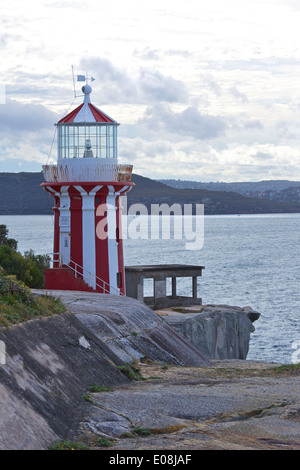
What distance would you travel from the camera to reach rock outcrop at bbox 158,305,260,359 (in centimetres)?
2331

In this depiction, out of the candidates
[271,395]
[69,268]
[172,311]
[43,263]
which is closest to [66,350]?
[271,395]

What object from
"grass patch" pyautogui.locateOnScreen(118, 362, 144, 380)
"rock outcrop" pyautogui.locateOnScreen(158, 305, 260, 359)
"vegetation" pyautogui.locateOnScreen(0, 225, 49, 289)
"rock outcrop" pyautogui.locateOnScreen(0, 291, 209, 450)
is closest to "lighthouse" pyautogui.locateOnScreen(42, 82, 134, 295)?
"rock outcrop" pyautogui.locateOnScreen(158, 305, 260, 359)

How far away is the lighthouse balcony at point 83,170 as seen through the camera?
19.9 m

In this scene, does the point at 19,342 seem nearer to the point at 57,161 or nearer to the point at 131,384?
the point at 131,384

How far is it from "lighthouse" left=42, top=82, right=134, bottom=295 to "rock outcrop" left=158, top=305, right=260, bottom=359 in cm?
374

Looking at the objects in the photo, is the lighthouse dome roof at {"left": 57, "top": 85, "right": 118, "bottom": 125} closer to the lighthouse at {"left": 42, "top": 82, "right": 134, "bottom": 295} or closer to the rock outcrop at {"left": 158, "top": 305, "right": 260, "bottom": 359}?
the lighthouse at {"left": 42, "top": 82, "right": 134, "bottom": 295}

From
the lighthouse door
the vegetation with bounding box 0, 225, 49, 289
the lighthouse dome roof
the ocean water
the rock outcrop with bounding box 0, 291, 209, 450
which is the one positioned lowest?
the ocean water

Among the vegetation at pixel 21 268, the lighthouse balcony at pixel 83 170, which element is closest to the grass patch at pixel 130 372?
the lighthouse balcony at pixel 83 170

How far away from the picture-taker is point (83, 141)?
66.8 feet

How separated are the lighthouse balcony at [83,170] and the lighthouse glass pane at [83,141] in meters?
0.36

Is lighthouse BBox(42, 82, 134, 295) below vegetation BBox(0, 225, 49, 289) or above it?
above

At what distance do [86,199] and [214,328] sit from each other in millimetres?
7633

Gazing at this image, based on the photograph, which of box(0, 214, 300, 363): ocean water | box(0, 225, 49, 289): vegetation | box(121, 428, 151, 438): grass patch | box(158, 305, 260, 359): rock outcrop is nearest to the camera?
box(121, 428, 151, 438): grass patch

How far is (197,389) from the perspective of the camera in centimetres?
1001
